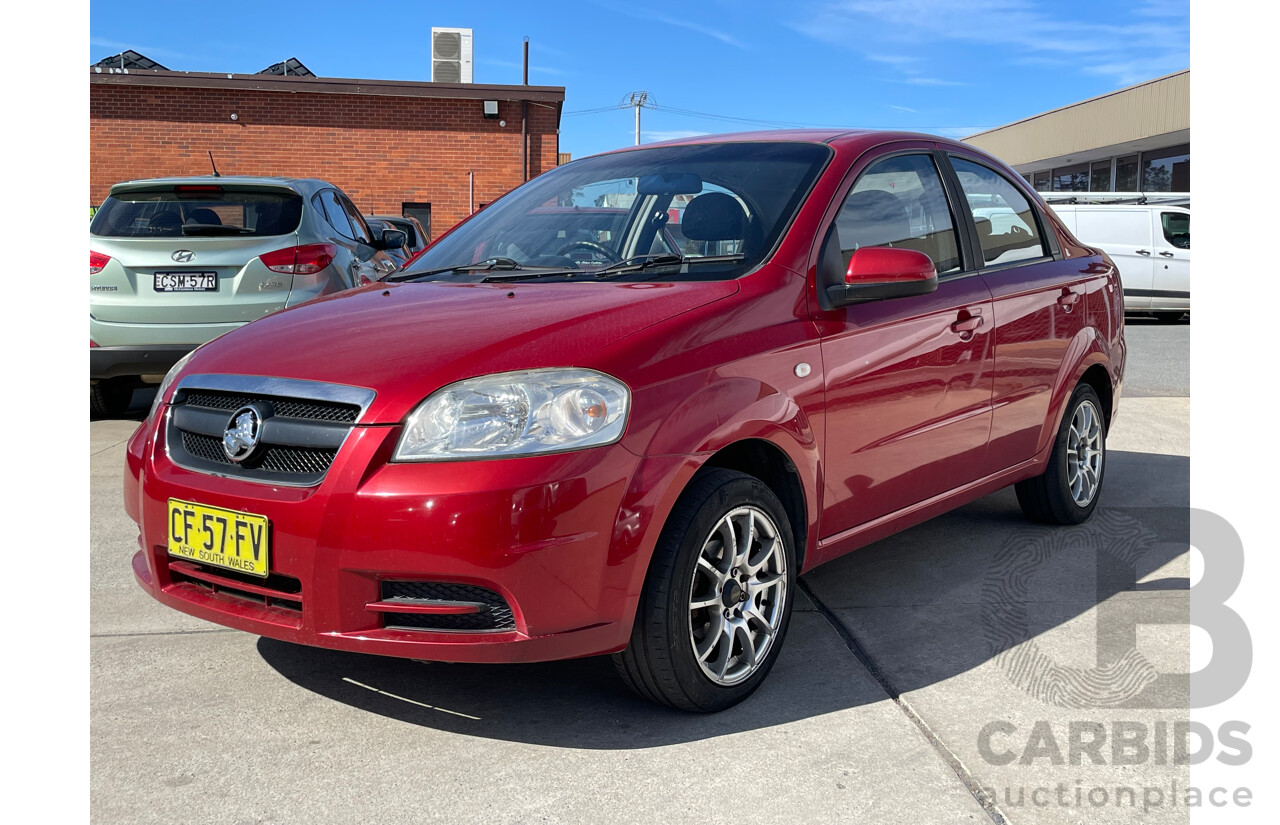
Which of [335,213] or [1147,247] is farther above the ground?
[1147,247]

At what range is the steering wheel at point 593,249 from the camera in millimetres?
3570

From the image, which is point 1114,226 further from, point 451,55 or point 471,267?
point 471,267

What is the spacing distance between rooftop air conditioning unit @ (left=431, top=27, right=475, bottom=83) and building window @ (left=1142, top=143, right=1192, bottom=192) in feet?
56.8

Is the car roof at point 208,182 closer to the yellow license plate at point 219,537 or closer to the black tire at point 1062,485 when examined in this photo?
the yellow license plate at point 219,537

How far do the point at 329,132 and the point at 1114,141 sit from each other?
771 inches

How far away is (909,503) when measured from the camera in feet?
12.5

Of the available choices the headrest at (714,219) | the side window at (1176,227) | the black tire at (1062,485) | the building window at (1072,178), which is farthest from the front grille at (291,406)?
the building window at (1072,178)

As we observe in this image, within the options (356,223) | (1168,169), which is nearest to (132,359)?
(356,223)

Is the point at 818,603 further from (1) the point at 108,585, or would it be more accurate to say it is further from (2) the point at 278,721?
(1) the point at 108,585

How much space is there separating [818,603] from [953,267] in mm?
1312

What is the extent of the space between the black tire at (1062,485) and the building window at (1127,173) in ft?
93.0

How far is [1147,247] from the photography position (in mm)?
16750

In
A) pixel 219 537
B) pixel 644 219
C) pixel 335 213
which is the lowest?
pixel 219 537

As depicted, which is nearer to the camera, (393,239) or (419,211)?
(393,239)
